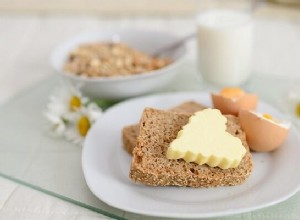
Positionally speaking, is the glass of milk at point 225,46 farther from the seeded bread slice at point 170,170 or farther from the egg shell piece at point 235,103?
the seeded bread slice at point 170,170

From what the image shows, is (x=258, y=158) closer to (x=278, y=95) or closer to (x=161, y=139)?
(x=161, y=139)

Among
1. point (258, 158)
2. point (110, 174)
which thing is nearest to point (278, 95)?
point (258, 158)

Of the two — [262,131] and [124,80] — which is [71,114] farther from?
[262,131]

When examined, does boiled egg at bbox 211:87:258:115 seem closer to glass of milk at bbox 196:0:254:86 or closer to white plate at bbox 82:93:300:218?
white plate at bbox 82:93:300:218

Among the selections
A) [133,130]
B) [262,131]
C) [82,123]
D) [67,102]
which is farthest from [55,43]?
[262,131]

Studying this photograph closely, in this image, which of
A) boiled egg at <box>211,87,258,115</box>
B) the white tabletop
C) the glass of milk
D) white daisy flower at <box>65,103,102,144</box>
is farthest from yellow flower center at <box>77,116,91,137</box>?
the glass of milk
